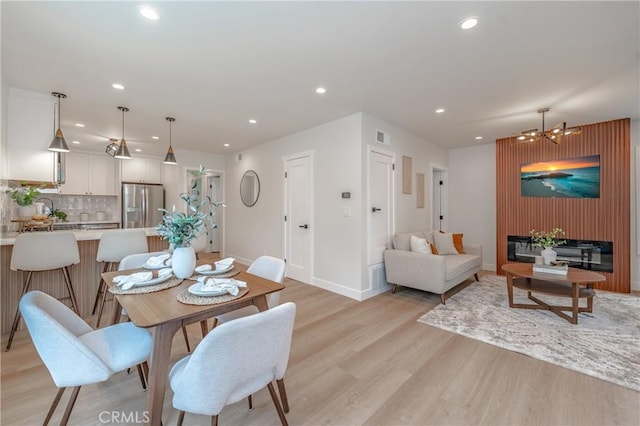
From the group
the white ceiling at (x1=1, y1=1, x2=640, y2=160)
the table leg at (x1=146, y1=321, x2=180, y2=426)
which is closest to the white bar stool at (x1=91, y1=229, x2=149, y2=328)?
the white ceiling at (x1=1, y1=1, x2=640, y2=160)

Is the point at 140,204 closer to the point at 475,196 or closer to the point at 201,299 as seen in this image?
the point at 201,299

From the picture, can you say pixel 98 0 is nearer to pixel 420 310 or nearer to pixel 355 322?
pixel 355 322

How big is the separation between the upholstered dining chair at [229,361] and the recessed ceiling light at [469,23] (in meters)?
2.25

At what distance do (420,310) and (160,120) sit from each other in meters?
4.55

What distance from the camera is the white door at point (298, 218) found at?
4418mm

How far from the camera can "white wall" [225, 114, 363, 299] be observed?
375 cm

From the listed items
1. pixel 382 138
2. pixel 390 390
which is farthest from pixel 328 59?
pixel 390 390

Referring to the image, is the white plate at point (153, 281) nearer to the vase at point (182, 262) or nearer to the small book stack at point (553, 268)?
the vase at point (182, 262)

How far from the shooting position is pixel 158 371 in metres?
1.28

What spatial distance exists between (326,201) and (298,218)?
720 millimetres

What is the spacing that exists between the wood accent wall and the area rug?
91 cm

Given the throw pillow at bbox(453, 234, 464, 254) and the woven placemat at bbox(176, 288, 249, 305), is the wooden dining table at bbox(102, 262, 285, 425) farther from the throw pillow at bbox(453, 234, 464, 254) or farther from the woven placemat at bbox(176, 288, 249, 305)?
the throw pillow at bbox(453, 234, 464, 254)

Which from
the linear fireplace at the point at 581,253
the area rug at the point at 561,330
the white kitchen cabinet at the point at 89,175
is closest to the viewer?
the area rug at the point at 561,330

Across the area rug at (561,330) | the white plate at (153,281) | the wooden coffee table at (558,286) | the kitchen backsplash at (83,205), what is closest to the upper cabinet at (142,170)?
the kitchen backsplash at (83,205)
